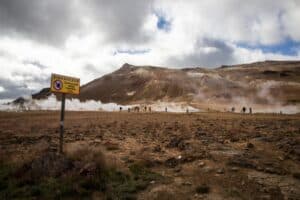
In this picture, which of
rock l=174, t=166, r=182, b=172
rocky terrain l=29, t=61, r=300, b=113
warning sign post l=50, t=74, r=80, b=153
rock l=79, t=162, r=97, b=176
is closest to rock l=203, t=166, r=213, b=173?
rock l=174, t=166, r=182, b=172

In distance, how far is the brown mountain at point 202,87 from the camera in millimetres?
85750

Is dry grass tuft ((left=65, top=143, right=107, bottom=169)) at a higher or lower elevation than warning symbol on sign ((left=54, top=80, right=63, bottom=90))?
lower

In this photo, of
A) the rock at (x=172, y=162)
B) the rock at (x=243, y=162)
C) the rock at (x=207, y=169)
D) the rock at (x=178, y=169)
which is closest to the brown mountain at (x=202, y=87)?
the rock at (x=243, y=162)

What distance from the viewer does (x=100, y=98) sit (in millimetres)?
122688

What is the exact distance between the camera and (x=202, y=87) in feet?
338

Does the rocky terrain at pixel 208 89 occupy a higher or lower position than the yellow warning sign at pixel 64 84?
higher

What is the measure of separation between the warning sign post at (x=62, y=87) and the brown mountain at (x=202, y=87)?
246ft

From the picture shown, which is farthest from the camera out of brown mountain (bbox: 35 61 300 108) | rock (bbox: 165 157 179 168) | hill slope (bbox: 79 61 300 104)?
hill slope (bbox: 79 61 300 104)

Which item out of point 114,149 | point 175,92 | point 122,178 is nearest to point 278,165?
point 122,178

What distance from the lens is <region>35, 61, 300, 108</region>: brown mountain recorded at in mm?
85750

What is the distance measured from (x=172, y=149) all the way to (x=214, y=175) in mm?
4091

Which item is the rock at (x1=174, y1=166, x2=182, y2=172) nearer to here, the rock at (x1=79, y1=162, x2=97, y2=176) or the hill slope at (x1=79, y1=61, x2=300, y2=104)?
the rock at (x1=79, y1=162, x2=97, y2=176)

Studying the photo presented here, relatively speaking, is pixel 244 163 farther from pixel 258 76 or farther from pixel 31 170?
pixel 258 76

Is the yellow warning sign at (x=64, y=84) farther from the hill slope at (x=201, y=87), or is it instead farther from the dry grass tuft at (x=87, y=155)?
the hill slope at (x=201, y=87)
